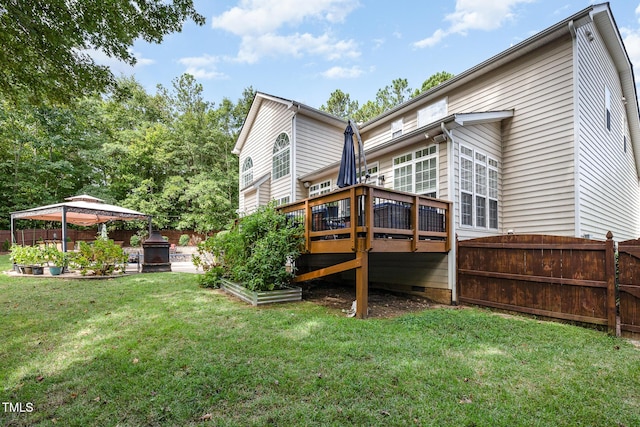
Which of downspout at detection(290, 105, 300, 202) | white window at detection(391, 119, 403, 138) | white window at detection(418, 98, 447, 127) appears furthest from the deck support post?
white window at detection(391, 119, 403, 138)

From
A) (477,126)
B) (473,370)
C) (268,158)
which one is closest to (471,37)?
(477,126)

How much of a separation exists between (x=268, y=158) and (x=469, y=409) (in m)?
12.4

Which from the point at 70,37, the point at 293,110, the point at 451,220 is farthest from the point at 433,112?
the point at 70,37

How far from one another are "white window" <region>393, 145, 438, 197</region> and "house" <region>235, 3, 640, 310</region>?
0.03 meters

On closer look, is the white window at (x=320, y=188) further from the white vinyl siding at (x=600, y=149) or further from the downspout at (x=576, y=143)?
the white vinyl siding at (x=600, y=149)

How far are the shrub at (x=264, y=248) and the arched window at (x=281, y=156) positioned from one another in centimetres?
471

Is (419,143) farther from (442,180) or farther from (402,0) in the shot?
(402,0)

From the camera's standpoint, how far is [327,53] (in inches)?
704

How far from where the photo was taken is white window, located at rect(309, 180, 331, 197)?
1121 cm

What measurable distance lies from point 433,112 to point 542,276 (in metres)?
7.11

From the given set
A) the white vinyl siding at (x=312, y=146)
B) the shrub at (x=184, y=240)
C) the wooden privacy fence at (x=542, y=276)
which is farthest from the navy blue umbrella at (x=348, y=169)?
the shrub at (x=184, y=240)

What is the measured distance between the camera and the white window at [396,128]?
11.8m

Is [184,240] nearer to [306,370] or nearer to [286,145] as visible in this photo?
[286,145]

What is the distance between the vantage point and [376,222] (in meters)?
5.83
